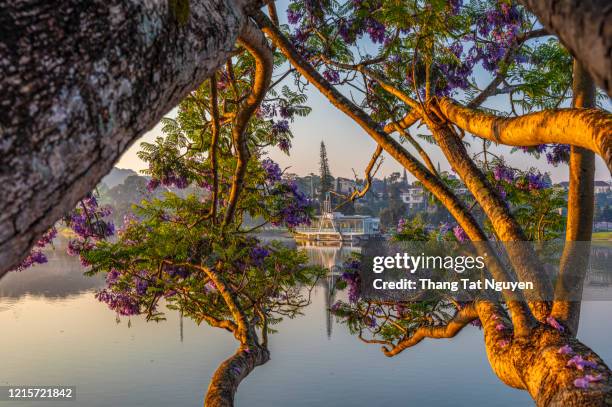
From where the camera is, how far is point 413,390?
10.5 m

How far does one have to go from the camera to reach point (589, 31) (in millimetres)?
470

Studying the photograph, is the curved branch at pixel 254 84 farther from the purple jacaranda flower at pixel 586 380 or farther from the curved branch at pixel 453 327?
the curved branch at pixel 453 327

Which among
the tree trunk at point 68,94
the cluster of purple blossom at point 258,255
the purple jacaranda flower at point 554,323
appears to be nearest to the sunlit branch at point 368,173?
the cluster of purple blossom at point 258,255

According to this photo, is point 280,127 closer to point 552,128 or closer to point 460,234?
point 460,234

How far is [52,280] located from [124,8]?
22356 mm

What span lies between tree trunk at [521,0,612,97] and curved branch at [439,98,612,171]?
41cm

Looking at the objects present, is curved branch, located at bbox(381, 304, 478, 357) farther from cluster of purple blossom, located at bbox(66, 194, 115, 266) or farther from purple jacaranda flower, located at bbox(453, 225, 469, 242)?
cluster of purple blossom, located at bbox(66, 194, 115, 266)

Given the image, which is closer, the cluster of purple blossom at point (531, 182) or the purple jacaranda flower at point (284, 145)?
the cluster of purple blossom at point (531, 182)

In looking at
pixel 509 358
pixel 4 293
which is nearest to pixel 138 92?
pixel 509 358

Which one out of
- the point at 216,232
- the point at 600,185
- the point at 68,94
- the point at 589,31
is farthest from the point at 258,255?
the point at 600,185

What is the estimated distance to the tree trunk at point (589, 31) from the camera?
1.50 feet

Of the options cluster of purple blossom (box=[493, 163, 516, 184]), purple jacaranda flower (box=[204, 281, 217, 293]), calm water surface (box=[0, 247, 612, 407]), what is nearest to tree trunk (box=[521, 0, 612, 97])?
purple jacaranda flower (box=[204, 281, 217, 293])

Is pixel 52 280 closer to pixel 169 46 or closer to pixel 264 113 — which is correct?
pixel 264 113

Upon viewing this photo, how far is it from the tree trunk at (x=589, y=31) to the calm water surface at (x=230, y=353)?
Answer: 10.4 m
